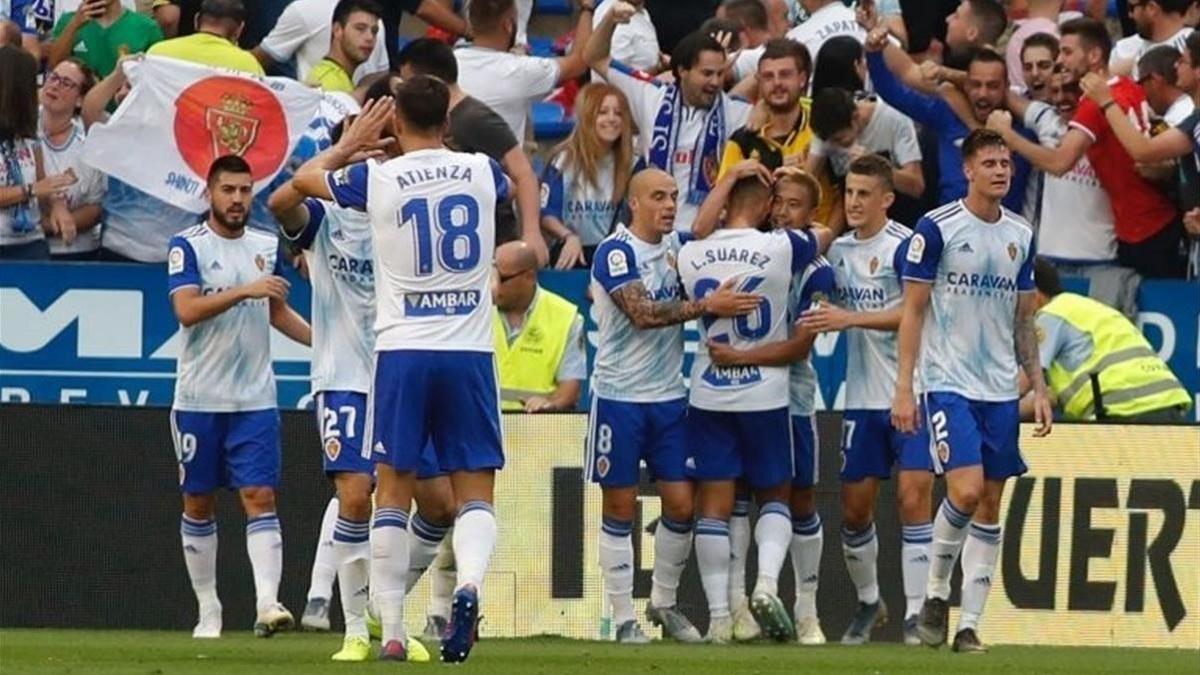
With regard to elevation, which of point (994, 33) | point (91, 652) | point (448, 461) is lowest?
point (91, 652)

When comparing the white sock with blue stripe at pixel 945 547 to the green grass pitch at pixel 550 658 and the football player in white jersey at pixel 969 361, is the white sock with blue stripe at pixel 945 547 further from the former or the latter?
the green grass pitch at pixel 550 658

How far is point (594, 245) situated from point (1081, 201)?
294 centimetres

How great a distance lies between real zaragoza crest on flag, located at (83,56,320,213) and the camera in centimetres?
1614

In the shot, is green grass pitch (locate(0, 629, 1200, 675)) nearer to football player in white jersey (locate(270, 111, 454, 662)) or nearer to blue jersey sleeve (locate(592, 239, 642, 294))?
football player in white jersey (locate(270, 111, 454, 662))

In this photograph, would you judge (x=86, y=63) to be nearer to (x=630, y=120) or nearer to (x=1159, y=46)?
(x=630, y=120)

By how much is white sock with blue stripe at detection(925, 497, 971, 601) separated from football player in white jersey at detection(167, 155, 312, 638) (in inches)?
123

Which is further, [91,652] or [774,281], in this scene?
[774,281]

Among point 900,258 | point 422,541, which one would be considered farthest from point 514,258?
point 422,541

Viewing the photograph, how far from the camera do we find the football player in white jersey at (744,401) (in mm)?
14039

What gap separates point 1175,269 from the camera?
54.7ft

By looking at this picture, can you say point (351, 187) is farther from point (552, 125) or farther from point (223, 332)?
point (552, 125)

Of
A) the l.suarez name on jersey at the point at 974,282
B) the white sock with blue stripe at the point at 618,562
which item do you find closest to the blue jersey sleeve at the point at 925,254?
the l.suarez name on jersey at the point at 974,282

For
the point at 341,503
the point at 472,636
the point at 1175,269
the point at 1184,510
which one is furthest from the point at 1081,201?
the point at 472,636

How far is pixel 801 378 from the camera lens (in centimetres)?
1441
